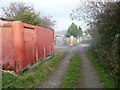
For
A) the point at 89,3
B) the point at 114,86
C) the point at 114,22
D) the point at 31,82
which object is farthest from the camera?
the point at 89,3

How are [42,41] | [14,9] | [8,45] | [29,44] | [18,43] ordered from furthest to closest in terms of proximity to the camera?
1. [14,9]
2. [42,41]
3. [29,44]
4. [8,45]
5. [18,43]

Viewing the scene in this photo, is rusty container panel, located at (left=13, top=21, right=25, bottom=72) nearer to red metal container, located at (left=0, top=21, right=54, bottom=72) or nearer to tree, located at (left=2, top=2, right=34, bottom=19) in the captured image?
red metal container, located at (left=0, top=21, right=54, bottom=72)

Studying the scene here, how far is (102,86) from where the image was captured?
4676 mm

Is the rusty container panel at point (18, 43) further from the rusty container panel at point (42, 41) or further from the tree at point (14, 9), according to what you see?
the tree at point (14, 9)

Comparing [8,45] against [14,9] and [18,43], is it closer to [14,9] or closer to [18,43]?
[18,43]

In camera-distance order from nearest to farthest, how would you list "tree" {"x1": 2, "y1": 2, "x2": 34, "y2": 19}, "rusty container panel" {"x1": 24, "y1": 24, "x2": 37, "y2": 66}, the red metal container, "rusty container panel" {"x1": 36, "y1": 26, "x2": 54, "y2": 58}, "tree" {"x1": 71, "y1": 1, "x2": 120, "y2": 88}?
"tree" {"x1": 71, "y1": 1, "x2": 120, "y2": 88}, the red metal container, "rusty container panel" {"x1": 24, "y1": 24, "x2": 37, "y2": 66}, "rusty container panel" {"x1": 36, "y1": 26, "x2": 54, "y2": 58}, "tree" {"x1": 2, "y1": 2, "x2": 34, "y2": 19}

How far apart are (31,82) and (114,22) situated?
5633 mm

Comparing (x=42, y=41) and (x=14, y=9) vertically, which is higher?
(x=14, y=9)

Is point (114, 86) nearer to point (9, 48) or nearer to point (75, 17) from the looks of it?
point (9, 48)

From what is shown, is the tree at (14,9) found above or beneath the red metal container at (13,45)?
above

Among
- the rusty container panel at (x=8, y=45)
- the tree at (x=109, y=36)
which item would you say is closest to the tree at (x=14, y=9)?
the tree at (x=109, y=36)

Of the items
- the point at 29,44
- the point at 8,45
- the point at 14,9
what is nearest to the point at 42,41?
the point at 29,44

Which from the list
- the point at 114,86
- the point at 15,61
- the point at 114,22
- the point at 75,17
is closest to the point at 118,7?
the point at 114,22

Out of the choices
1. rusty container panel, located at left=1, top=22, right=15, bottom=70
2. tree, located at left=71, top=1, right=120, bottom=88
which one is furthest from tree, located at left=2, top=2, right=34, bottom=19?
rusty container panel, located at left=1, top=22, right=15, bottom=70
